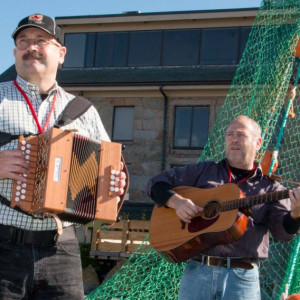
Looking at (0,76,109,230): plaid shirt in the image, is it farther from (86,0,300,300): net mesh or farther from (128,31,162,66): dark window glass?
(128,31,162,66): dark window glass

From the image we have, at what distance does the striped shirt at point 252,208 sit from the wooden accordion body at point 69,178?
83 centimetres

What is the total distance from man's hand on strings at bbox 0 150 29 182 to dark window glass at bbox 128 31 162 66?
2014cm

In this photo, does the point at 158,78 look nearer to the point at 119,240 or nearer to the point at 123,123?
the point at 123,123

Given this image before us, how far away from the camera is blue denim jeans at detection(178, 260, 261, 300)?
4086mm

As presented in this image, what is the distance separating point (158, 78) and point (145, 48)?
1799 millimetres

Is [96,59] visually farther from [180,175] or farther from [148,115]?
[180,175]

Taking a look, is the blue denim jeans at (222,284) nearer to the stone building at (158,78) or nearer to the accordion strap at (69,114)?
the accordion strap at (69,114)

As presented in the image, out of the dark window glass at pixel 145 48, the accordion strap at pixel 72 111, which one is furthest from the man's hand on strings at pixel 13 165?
the dark window glass at pixel 145 48

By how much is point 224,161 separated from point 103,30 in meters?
20.1

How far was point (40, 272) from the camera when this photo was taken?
11.5 feet

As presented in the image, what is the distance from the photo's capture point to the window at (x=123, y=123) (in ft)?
74.0

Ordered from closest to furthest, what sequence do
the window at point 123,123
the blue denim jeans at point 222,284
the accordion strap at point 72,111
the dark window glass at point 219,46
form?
the accordion strap at point 72,111 < the blue denim jeans at point 222,284 < the dark window glass at point 219,46 < the window at point 123,123

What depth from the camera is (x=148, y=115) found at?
2230 centimetres

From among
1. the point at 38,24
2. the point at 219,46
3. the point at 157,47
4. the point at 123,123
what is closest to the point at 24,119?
the point at 38,24
